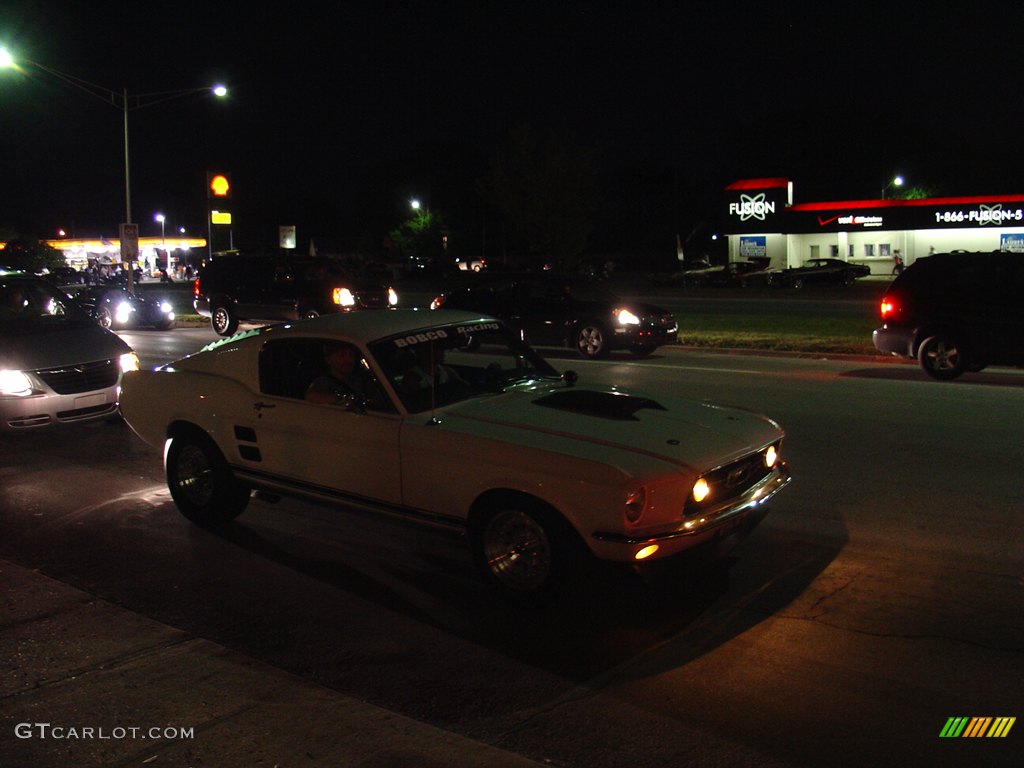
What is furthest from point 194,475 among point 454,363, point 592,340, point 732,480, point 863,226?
point 863,226

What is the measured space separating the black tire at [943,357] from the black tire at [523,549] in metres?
10.6

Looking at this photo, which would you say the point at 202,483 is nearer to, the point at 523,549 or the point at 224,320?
the point at 523,549

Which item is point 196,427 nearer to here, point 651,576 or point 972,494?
point 651,576

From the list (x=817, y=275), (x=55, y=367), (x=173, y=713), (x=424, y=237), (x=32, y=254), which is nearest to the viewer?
(x=173, y=713)

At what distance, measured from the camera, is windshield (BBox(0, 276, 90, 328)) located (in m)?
11.5

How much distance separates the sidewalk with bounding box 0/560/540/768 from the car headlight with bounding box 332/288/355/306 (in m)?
17.5

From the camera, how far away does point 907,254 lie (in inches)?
2306

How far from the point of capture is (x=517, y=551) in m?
5.59

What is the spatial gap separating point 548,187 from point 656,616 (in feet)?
156

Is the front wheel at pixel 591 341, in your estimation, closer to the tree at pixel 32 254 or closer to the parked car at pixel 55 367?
the parked car at pixel 55 367

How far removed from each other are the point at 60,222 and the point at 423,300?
Result: 271 feet

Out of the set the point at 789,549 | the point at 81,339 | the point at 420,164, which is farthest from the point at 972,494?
the point at 420,164

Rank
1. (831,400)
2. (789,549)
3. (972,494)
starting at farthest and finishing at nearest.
Answer: (831,400) → (972,494) → (789,549)

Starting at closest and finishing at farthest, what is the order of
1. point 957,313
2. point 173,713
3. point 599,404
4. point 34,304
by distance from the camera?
point 173,713 → point 599,404 → point 34,304 → point 957,313
